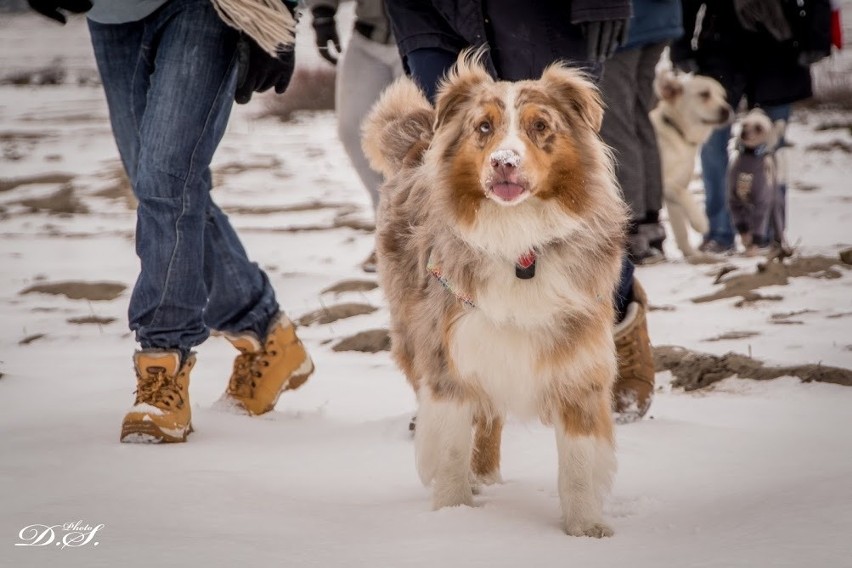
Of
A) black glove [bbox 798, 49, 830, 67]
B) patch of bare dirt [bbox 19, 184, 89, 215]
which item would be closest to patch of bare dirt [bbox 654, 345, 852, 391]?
black glove [bbox 798, 49, 830, 67]

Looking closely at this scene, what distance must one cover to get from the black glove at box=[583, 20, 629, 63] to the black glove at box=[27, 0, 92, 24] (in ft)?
5.75

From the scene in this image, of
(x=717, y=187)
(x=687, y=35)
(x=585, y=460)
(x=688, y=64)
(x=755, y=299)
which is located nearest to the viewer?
(x=585, y=460)

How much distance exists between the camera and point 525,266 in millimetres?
2707

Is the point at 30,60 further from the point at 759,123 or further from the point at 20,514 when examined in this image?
the point at 20,514

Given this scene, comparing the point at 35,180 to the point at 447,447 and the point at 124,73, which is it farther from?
the point at 447,447

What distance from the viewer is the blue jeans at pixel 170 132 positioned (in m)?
3.42

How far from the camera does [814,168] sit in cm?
1162

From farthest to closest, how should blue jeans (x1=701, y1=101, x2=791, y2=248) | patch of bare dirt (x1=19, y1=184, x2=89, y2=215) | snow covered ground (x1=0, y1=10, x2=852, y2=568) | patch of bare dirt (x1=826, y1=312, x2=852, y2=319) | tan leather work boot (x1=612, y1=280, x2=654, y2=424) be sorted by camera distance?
patch of bare dirt (x1=19, y1=184, x2=89, y2=215) → blue jeans (x1=701, y1=101, x2=791, y2=248) → patch of bare dirt (x1=826, y1=312, x2=852, y2=319) → tan leather work boot (x1=612, y1=280, x2=654, y2=424) → snow covered ground (x1=0, y1=10, x2=852, y2=568)

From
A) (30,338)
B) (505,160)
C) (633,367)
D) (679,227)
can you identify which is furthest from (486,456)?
(679,227)

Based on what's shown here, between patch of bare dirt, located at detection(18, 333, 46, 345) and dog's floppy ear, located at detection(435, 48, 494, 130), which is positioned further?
patch of bare dirt, located at detection(18, 333, 46, 345)

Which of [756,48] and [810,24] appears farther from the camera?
[756,48]

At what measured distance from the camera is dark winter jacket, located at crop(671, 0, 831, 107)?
24.8ft

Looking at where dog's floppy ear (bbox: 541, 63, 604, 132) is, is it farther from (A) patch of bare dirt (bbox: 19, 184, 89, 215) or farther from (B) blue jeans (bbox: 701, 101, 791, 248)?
(A) patch of bare dirt (bbox: 19, 184, 89, 215)

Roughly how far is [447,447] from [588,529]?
465mm
